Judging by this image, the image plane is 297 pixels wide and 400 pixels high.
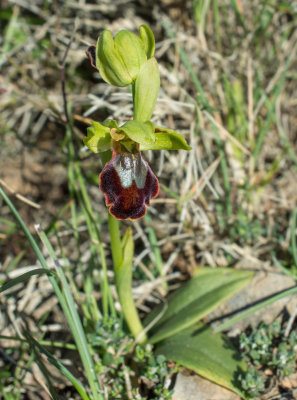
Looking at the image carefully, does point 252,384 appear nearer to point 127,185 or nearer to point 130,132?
point 127,185

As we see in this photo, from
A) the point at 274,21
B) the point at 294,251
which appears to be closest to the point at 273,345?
the point at 294,251

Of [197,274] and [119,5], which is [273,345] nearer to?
[197,274]

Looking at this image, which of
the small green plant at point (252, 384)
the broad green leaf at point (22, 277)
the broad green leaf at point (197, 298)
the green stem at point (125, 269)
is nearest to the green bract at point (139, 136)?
the green stem at point (125, 269)

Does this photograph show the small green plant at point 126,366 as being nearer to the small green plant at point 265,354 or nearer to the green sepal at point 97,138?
the small green plant at point 265,354

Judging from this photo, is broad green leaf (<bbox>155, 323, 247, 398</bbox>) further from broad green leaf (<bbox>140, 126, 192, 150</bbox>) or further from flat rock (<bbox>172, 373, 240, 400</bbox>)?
broad green leaf (<bbox>140, 126, 192, 150</bbox>)

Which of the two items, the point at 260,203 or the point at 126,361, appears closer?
the point at 126,361

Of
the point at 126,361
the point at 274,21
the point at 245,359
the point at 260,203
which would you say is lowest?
the point at 126,361

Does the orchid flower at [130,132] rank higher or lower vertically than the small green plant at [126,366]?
higher

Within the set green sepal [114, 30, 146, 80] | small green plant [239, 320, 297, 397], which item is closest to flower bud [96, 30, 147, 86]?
green sepal [114, 30, 146, 80]
